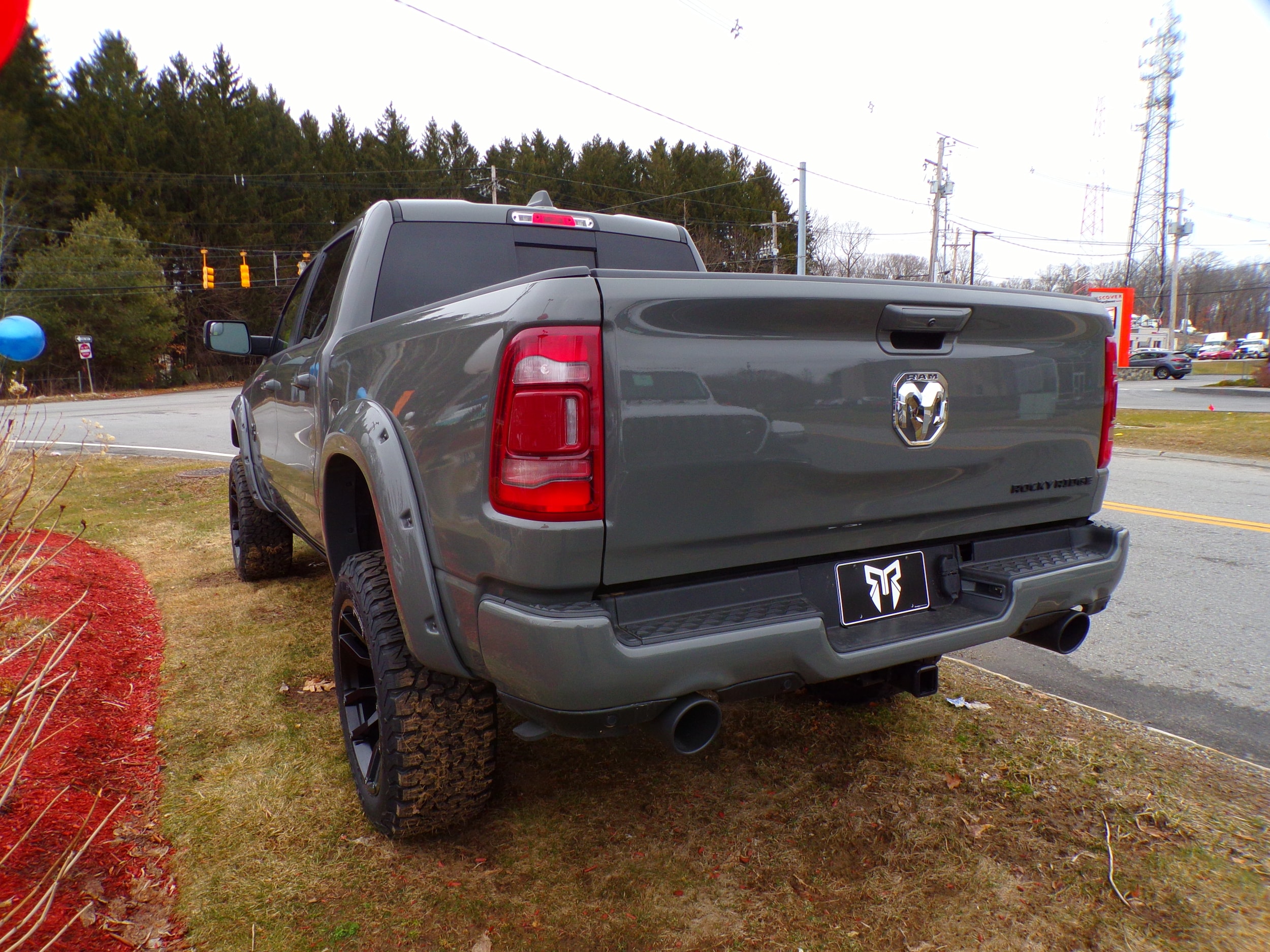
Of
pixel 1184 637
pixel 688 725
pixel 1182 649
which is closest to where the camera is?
pixel 688 725

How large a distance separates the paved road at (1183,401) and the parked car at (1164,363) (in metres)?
5.95

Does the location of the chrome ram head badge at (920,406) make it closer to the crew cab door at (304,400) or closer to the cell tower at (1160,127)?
the crew cab door at (304,400)

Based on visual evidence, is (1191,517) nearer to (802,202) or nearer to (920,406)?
(920,406)

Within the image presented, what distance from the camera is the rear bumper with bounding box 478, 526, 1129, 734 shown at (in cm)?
172

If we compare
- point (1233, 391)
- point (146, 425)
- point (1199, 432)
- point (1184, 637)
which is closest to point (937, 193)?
point (1233, 391)

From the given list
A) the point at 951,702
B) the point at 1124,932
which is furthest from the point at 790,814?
the point at 951,702

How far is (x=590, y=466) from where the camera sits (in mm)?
1735

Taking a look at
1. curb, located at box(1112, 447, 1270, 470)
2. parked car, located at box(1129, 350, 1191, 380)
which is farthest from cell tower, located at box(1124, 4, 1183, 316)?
curb, located at box(1112, 447, 1270, 470)

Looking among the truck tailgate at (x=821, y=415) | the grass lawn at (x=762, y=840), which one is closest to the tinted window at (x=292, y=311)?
the grass lawn at (x=762, y=840)

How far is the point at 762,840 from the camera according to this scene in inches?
96.3

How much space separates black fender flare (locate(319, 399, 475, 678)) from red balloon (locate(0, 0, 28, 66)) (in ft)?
3.85

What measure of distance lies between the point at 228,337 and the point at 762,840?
11.6ft

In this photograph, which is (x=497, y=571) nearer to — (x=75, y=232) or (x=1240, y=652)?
(x=1240, y=652)

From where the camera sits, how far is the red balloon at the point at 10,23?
117 cm
